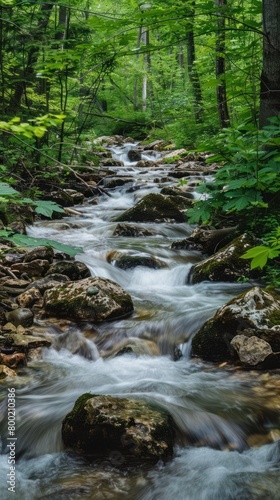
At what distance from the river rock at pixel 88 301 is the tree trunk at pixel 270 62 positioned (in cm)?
270

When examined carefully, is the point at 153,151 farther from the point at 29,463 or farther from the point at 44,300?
the point at 29,463

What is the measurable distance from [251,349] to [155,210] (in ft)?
18.8

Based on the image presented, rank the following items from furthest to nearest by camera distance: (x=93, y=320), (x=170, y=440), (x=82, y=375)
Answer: (x=93, y=320), (x=82, y=375), (x=170, y=440)

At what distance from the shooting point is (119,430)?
2660 mm

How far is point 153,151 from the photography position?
19016mm

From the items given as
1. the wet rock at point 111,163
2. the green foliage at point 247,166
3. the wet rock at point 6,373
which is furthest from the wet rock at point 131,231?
the wet rock at point 111,163

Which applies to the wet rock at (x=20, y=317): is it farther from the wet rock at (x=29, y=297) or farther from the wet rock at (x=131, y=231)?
the wet rock at (x=131, y=231)

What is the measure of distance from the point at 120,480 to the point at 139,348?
1.87 meters

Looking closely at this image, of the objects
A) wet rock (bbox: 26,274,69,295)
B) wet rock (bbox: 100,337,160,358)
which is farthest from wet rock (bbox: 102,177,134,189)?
wet rock (bbox: 100,337,160,358)

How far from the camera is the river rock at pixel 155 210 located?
9156 millimetres

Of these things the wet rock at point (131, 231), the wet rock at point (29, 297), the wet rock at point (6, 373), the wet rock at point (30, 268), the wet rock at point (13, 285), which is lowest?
the wet rock at point (6, 373)

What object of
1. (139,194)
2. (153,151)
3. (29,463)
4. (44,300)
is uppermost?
(153,151)

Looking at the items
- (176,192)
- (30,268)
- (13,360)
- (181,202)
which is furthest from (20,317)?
(176,192)

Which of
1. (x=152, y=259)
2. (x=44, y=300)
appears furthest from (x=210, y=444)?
(x=152, y=259)
